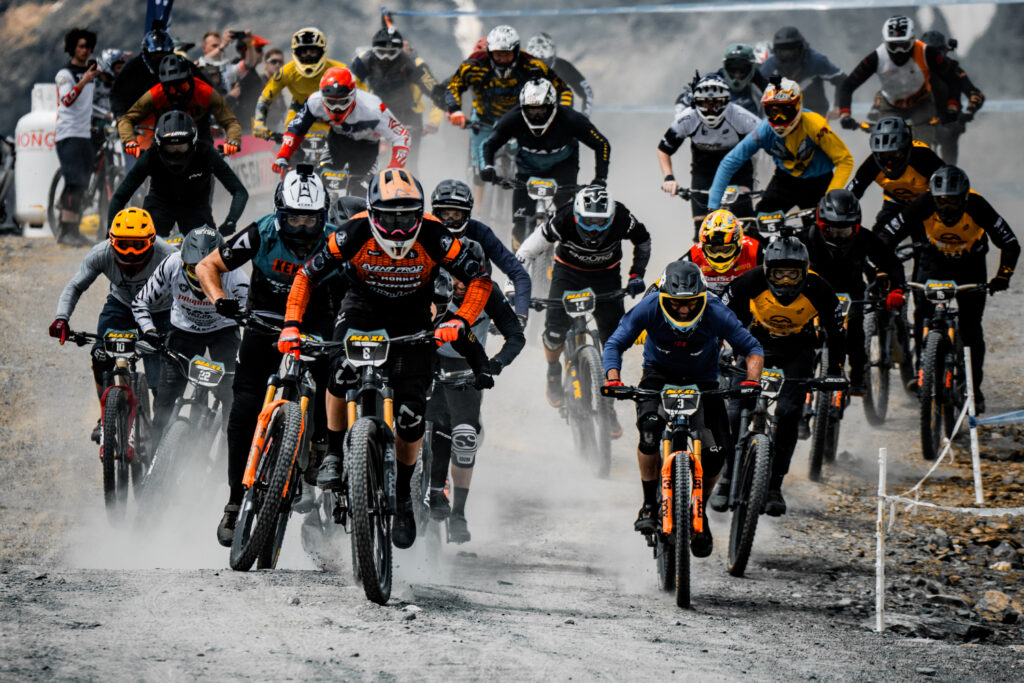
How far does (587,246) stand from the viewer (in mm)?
12391

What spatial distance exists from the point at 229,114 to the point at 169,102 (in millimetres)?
621

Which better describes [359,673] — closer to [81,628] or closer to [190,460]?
[81,628]

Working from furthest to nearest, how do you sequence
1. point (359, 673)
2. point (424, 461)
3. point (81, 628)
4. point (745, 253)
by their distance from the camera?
point (745, 253) < point (424, 461) < point (81, 628) < point (359, 673)

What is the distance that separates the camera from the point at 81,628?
7.66 meters

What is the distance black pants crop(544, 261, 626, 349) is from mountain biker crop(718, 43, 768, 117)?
A: 443cm

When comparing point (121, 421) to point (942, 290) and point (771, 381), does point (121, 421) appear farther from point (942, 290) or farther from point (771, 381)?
point (942, 290)

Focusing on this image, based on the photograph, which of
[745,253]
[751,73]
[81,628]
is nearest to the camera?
[81,628]

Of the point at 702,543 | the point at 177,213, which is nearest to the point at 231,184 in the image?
the point at 177,213

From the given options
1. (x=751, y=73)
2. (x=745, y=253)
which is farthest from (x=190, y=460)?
(x=751, y=73)

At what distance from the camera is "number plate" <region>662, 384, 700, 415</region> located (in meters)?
9.40

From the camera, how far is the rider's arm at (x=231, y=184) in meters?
12.6

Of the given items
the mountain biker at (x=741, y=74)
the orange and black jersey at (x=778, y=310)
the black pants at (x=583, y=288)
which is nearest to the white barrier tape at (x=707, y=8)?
the mountain biker at (x=741, y=74)

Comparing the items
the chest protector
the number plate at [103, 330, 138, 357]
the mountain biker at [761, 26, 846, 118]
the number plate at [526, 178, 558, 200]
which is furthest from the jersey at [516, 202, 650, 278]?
the mountain biker at [761, 26, 846, 118]

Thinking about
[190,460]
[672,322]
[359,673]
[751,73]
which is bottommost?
[359,673]
